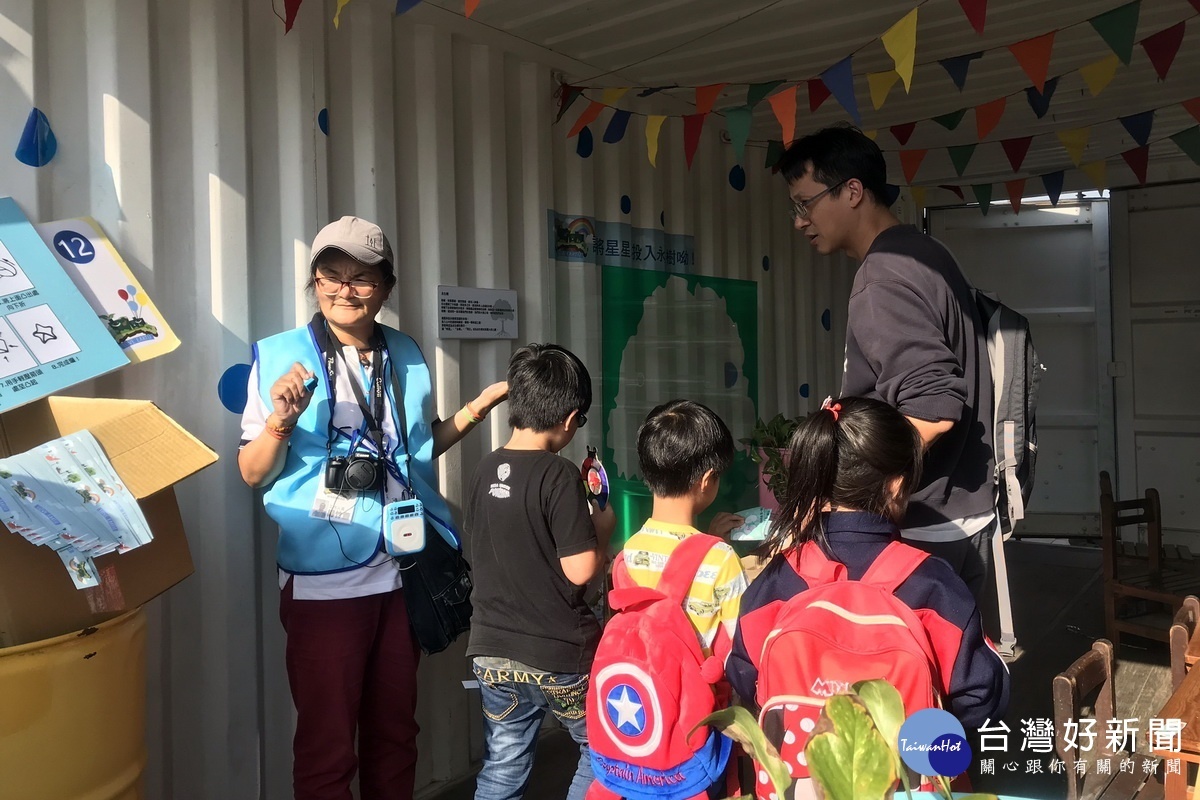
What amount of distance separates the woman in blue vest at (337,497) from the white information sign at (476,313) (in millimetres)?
681

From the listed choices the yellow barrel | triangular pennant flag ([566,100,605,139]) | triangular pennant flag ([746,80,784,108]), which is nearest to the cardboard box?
the yellow barrel

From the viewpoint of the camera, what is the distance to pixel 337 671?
2.17 metres

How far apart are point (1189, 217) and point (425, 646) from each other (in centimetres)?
609

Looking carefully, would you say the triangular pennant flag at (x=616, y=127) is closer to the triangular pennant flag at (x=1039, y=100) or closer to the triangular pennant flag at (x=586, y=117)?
the triangular pennant flag at (x=586, y=117)

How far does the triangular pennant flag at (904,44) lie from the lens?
262 centimetres

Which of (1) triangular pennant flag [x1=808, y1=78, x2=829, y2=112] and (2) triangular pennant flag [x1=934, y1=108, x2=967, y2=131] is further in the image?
(2) triangular pennant flag [x1=934, y1=108, x2=967, y2=131]

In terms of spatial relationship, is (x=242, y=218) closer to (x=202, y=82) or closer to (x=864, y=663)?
(x=202, y=82)

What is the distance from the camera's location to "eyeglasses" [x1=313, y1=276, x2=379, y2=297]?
2191 millimetres

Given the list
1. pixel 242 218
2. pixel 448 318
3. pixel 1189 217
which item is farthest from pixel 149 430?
pixel 1189 217

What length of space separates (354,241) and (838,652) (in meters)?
1.52

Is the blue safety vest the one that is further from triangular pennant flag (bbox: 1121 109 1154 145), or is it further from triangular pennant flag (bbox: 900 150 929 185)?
triangular pennant flag (bbox: 1121 109 1154 145)

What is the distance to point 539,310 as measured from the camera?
135 inches

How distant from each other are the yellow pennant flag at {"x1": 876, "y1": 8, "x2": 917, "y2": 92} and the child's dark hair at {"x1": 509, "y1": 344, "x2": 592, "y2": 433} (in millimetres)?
1447

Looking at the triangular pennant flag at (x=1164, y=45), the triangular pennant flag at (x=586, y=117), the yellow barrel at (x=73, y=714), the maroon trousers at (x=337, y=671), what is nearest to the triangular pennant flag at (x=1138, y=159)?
the triangular pennant flag at (x=1164, y=45)
